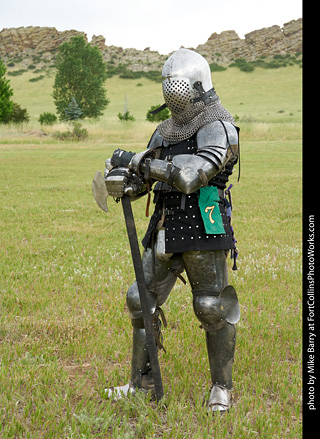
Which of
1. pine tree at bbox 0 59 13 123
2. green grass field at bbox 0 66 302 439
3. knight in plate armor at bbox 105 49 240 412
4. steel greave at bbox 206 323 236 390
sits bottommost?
green grass field at bbox 0 66 302 439

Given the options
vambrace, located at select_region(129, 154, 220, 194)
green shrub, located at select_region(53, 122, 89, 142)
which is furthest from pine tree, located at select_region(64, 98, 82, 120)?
vambrace, located at select_region(129, 154, 220, 194)

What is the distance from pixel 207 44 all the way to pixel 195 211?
509 ft

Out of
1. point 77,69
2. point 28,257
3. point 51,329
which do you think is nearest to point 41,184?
point 28,257

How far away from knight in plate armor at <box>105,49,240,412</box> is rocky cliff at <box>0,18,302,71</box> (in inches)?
4818

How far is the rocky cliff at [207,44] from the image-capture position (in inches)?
5002

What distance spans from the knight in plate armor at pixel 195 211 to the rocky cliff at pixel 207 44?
122366mm

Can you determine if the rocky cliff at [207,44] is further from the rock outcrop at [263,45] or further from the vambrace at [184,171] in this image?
the vambrace at [184,171]

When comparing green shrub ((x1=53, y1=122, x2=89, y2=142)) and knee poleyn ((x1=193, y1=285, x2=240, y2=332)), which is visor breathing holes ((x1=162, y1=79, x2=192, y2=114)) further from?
green shrub ((x1=53, y1=122, x2=89, y2=142))

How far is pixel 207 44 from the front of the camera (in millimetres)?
148000

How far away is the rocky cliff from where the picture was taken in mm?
127062

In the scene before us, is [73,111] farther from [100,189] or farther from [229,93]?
[100,189]

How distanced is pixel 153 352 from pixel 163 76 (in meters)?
2.03

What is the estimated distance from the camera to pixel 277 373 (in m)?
4.02
